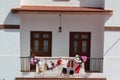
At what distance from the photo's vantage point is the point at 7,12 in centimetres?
1864

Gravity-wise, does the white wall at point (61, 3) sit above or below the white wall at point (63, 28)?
above

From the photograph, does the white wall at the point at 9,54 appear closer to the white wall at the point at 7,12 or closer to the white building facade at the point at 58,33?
the white building facade at the point at 58,33

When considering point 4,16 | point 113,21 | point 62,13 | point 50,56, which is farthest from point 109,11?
point 4,16

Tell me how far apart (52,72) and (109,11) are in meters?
4.11

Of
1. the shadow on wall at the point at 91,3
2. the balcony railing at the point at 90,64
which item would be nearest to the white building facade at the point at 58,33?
the shadow on wall at the point at 91,3

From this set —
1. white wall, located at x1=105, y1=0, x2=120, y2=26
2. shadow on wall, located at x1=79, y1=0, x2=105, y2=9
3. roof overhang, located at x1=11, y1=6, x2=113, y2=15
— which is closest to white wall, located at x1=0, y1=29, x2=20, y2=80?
roof overhang, located at x1=11, y1=6, x2=113, y2=15

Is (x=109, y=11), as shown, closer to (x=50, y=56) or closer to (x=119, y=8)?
(x=119, y=8)

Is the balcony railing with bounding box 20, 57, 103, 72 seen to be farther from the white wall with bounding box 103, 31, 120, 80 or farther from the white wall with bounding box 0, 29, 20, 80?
the white wall with bounding box 0, 29, 20, 80

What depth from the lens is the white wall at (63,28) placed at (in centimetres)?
1959

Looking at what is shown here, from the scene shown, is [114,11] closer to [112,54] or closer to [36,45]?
[112,54]

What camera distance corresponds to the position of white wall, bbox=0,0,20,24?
18.6m

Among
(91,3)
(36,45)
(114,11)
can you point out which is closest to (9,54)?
(36,45)

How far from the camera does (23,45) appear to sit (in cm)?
1975

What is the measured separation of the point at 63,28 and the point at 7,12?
121 inches
